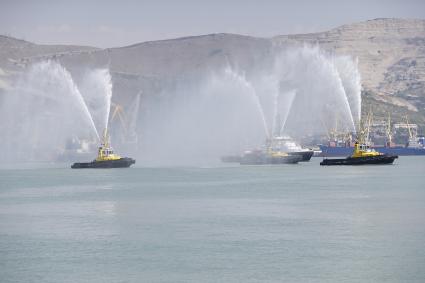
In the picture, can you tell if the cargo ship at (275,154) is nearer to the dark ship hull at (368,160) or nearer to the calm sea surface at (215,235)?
the dark ship hull at (368,160)

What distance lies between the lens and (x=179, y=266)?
3994cm

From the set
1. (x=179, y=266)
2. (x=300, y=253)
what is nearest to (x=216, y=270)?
(x=179, y=266)

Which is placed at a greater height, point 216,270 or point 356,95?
point 356,95

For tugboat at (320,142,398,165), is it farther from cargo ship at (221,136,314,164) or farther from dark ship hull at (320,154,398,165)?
cargo ship at (221,136,314,164)

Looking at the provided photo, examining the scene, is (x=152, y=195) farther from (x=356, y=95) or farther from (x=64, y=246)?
(x=356, y=95)

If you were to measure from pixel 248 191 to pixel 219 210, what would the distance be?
58.4 ft

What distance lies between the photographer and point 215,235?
159 feet

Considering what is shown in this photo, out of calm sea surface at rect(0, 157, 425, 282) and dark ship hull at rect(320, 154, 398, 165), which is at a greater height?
dark ship hull at rect(320, 154, 398, 165)

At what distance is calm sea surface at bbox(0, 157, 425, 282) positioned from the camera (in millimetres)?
38688

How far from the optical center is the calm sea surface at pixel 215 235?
127ft

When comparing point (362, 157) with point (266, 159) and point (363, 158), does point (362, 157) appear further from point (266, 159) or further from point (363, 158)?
point (266, 159)

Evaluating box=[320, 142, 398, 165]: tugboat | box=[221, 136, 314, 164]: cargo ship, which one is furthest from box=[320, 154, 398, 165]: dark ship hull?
box=[221, 136, 314, 164]: cargo ship

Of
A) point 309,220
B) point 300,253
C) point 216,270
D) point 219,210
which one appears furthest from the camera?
point 219,210

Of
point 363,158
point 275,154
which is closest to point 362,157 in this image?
point 363,158
